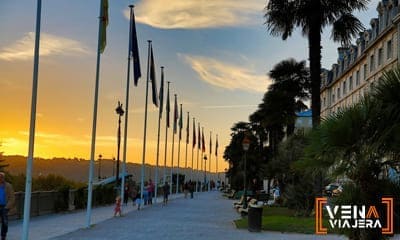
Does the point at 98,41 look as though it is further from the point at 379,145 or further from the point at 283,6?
the point at 379,145

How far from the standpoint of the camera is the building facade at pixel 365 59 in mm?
62000

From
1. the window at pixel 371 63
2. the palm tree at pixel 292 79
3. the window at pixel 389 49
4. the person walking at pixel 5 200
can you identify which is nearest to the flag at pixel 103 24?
the person walking at pixel 5 200

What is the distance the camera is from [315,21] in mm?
26812

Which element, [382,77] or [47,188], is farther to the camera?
[47,188]

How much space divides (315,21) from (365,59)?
166 ft

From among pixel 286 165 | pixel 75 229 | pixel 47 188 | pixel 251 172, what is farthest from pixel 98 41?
pixel 251 172

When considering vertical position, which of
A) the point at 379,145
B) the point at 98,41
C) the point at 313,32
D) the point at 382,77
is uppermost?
the point at 313,32

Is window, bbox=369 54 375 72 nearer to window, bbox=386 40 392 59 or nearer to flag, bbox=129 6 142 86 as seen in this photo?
window, bbox=386 40 392 59

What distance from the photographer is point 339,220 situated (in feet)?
30.0

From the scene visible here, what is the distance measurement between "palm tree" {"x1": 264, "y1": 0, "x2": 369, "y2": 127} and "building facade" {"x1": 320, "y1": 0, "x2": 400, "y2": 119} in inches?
733

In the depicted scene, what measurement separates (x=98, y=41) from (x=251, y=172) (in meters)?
50.9

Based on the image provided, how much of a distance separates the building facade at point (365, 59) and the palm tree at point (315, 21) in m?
18.6

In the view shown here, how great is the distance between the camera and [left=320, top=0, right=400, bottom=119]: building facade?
203 feet

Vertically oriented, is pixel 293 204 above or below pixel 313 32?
below
